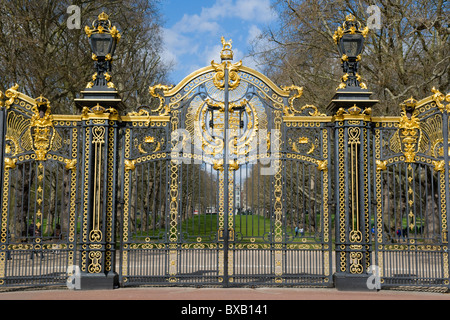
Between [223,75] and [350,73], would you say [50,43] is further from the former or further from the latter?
[350,73]

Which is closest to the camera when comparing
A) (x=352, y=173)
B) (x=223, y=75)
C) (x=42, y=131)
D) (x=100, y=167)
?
(x=352, y=173)

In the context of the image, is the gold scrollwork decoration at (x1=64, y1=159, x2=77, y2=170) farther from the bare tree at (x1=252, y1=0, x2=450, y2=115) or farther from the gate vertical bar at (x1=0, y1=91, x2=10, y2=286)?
the bare tree at (x1=252, y1=0, x2=450, y2=115)

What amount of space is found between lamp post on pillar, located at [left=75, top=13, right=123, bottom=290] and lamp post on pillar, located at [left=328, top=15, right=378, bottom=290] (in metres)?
4.73

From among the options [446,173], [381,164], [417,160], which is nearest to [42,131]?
[381,164]

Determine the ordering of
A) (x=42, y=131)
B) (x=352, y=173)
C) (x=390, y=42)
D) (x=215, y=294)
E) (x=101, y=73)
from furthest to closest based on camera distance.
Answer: (x=390, y=42) → (x=101, y=73) → (x=42, y=131) → (x=352, y=173) → (x=215, y=294)

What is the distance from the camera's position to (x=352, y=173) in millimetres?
10273

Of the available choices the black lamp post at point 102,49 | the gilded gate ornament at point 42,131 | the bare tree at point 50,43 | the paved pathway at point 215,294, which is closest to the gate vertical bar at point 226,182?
the paved pathway at point 215,294

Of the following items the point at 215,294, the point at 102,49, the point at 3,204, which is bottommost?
the point at 215,294

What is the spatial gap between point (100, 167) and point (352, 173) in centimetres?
531

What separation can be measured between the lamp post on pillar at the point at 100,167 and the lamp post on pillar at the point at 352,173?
15.5 ft

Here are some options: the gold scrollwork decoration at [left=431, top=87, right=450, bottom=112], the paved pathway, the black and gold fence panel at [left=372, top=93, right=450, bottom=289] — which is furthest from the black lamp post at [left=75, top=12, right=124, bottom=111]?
the gold scrollwork decoration at [left=431, top=87, right=450, bottom=112]

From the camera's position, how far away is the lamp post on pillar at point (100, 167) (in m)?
10.1

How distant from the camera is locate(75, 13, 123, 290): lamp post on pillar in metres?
10.1

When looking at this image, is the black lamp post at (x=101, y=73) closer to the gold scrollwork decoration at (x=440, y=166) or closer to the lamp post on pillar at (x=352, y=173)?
the lamp post on pillar at (x=352, y=173)
